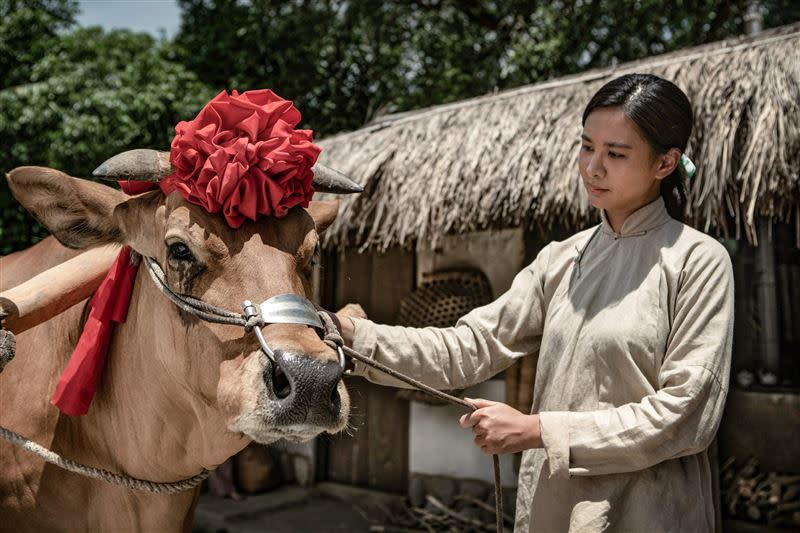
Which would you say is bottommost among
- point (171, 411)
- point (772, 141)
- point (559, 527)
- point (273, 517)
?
point (273, 517)

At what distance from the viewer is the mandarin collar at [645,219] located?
2107 millimetres

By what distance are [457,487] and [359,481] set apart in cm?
118

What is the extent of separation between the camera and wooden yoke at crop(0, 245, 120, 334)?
1.96m

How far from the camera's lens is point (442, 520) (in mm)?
6270

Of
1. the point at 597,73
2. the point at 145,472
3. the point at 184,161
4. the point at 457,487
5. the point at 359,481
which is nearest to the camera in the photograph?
the point at 184,161

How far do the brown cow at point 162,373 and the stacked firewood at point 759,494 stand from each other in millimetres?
4448

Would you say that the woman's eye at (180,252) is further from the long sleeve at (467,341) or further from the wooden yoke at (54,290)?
the long sleeve at (467,341)

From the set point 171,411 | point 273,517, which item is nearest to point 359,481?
point 273,517

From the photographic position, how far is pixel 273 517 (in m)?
6.69

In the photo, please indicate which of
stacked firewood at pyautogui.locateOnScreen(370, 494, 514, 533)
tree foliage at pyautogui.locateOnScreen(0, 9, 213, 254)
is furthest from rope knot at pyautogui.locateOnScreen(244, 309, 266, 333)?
tree foliage at pyautogui.locateOnScreen(0, 9, 213, 254)

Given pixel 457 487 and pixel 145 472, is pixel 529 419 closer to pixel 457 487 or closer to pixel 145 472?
pixel 145 472

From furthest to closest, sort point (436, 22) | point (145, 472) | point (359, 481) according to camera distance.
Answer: point (436, 22), point (359, 481), point (145, 472)

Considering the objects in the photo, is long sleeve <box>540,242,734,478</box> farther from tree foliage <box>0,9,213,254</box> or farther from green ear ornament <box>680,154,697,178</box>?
tree foliage <box>0,9,213,254</box>

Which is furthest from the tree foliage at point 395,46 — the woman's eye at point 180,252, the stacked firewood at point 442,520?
the woman's eye at point 180,252
